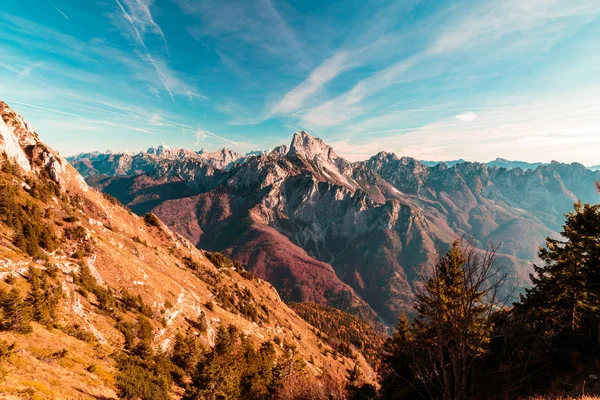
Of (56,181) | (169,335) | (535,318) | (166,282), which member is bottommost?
(169,335)

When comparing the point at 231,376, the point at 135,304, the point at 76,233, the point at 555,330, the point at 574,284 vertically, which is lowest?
the point at 231,376

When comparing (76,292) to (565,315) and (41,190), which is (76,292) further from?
(565,315)

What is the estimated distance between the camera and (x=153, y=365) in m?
32.4

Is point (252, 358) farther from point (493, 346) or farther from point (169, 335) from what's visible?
point (493, 346)

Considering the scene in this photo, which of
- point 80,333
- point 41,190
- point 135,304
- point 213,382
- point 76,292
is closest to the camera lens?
point 80,333

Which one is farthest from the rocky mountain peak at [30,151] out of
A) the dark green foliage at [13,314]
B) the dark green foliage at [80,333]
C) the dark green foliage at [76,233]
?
the dark green foliage at [13,314]

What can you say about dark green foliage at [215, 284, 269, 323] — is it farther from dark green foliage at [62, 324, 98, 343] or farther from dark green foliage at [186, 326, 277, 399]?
dark green foliage at [62, 324, 98, 343]

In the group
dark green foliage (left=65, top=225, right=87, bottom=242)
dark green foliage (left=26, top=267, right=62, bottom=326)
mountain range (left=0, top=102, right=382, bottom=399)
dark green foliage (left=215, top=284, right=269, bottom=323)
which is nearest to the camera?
mountain range (left=0, top=102, right=382, bottom=399)

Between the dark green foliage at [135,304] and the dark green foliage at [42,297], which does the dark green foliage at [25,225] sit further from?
the dark green foliage at [135,304]

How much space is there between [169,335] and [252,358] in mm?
15538

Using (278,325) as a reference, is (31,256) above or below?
above

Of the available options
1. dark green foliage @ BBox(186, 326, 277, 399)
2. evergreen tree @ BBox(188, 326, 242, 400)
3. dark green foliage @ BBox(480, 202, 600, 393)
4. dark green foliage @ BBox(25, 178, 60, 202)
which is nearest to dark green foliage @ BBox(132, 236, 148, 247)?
dark green foliage @ BBox(25, 178, 60, 202)

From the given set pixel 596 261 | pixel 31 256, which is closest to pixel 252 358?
pixel 31 256

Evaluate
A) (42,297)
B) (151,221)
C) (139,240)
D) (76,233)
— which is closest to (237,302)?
(139,240)
